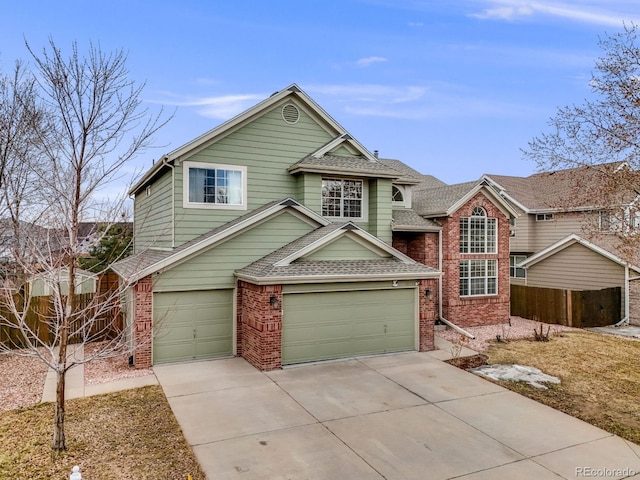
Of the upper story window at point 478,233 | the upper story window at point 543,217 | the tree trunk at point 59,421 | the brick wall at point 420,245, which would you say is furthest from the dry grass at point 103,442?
the upper story window at point 543,217

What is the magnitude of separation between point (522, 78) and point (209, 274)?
15.0 meters

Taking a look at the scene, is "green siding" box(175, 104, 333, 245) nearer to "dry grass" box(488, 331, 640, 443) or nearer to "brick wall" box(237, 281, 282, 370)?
"brick wall" box(237, 281, 282, 370)

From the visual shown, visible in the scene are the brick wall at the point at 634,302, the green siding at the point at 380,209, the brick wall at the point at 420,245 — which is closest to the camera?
the green siding at the point at 380,209

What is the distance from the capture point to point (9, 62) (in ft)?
46.2

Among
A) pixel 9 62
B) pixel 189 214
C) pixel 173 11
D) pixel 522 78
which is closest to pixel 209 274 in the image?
pixel 189 214

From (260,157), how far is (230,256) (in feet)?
12.4

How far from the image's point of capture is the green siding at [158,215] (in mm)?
13320

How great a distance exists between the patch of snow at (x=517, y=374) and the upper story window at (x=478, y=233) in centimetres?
668

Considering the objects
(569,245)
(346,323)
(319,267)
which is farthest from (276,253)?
(569,245)

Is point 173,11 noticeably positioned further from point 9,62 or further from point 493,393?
point 493,393

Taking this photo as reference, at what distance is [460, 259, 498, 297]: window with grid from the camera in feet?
57.8

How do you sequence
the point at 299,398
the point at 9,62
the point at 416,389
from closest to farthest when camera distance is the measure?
the point at 299,398 < the point at 416,389 < the point at 9,62

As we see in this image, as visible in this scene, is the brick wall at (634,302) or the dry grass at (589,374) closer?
the dry grass at (589,374)

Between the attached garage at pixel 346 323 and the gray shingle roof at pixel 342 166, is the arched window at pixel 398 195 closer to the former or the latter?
the gray shingle roof at pixel 342 166
